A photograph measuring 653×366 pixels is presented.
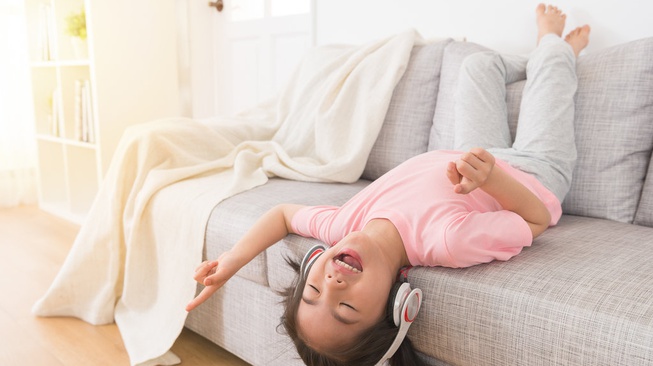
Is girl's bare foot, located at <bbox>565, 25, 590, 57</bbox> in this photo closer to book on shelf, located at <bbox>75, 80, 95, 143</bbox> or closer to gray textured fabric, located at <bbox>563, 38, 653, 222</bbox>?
gray textured fabric, located at <bbox>563, 38, 653, 222</bbox>

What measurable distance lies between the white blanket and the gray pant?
313 mm

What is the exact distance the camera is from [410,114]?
177 centimetres

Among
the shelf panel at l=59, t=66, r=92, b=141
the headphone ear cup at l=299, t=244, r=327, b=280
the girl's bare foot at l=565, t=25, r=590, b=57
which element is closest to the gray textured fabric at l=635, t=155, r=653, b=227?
the girl's bare foot at l=565, t=25, r=590, b=57

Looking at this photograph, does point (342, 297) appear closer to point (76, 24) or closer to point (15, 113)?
point (76, 24)

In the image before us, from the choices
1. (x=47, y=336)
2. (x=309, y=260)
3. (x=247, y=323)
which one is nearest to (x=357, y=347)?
(x=309, y=260)

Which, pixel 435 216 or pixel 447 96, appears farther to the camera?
pixel 447 96

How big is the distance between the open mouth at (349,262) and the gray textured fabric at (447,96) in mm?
791

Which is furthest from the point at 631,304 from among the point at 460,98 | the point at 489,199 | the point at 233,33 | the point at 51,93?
the point at 51,93

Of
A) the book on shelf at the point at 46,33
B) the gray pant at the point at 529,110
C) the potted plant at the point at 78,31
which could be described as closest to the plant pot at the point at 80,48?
the potted plant at the point at 78,31

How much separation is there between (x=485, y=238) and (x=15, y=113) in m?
3.03

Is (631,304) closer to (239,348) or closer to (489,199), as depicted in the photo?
(489,199)

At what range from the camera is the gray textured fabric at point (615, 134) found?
1.38 metres

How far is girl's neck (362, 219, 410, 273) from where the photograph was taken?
1031mm

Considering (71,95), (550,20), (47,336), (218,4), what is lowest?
(47,336)
